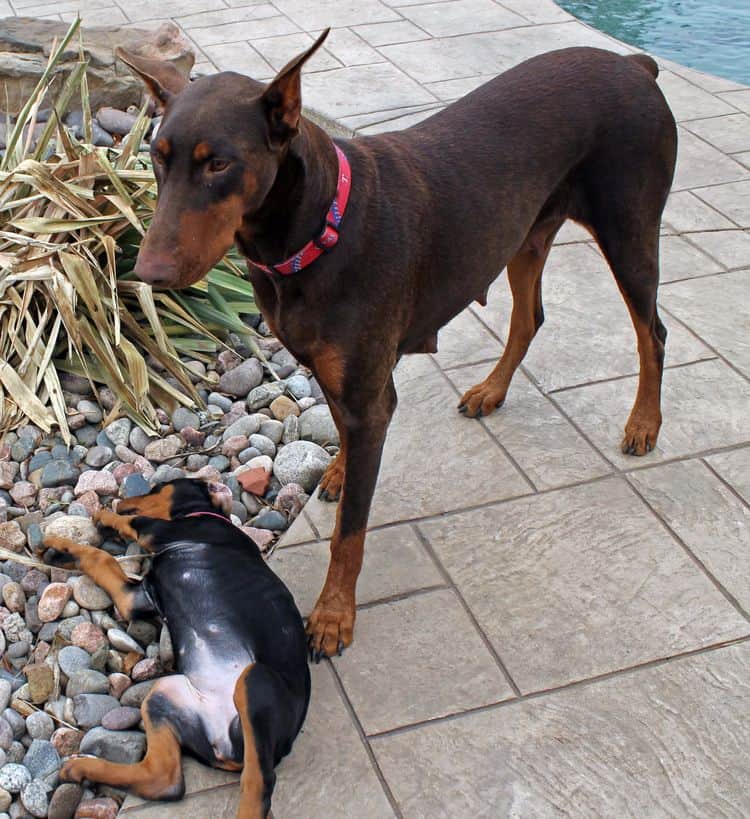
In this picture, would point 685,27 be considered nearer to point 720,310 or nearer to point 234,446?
point 720,310

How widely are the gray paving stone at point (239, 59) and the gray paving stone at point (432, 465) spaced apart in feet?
10.9

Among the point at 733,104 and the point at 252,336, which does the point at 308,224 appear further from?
the point at 733,104

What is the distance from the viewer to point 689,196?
4965 millimetres

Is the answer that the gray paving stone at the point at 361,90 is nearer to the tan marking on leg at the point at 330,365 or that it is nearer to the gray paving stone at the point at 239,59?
the gray paving stone at the point at 239,59

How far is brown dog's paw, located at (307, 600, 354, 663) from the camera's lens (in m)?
2.64

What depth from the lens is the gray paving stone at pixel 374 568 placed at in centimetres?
285

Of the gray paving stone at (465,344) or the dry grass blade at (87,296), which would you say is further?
the gray paving stone at (465,344)

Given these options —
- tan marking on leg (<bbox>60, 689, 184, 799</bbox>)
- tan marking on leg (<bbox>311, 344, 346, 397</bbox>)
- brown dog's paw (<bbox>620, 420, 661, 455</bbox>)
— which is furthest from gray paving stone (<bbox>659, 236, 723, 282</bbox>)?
tan marking on leg (<bbox>60, 689, 184, 799</bbox>)

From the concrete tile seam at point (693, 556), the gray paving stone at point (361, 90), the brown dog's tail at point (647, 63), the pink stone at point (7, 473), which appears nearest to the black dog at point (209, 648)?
the pink stone at point (7, 473)

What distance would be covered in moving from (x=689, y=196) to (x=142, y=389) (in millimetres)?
3086

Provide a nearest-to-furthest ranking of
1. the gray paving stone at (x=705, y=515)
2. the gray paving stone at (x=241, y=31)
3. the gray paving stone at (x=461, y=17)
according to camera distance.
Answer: the gray paving stone at (x=705, y=515), the gray paving stone at (x=241, y=31), the gray paving stone at (x=461, y=17)

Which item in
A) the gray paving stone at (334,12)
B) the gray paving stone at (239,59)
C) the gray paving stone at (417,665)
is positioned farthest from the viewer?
the gray paving stone at (334,12)

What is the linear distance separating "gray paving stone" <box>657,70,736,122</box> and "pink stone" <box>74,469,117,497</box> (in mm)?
4153

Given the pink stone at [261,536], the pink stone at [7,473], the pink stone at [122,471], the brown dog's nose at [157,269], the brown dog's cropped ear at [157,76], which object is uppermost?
the brown dog's cropped ear at [157,76]
